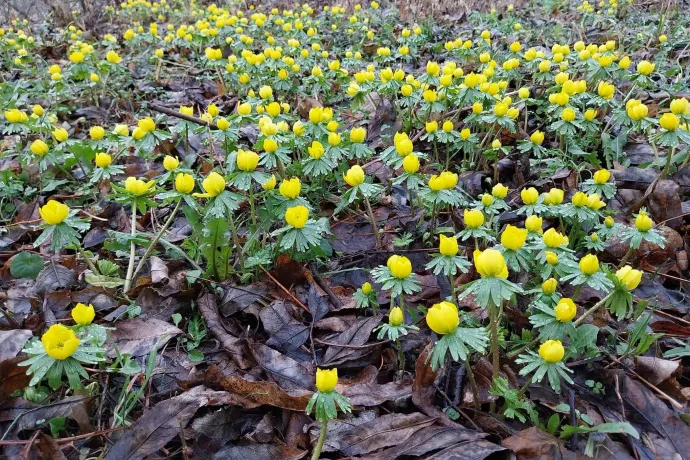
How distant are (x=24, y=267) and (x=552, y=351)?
2336 mm

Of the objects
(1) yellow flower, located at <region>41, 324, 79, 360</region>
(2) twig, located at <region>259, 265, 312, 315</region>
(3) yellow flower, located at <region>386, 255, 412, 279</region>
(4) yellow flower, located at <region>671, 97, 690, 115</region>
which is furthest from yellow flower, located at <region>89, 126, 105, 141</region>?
(4) yellow flower, located at <region>671, 97, 690, 115</region>

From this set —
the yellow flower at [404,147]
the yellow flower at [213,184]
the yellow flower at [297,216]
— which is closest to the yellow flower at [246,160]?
the yellow flower at [213,184]

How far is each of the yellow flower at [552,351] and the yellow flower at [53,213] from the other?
72.2 inches

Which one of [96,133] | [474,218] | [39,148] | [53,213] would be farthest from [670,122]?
[39,148]

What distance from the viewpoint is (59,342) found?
1.55 m

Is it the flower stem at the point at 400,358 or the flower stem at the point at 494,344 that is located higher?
the flower stem at the point at 494,344

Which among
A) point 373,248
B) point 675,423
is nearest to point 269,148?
point 373,248

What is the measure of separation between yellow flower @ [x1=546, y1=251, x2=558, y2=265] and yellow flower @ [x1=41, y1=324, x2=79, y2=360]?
1.61 metres

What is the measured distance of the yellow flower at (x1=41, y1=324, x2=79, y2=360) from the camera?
153cm

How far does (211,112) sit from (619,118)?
2353mm

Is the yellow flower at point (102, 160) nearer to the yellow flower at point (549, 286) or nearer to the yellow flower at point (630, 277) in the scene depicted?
the yellow flower at point (549, 286)

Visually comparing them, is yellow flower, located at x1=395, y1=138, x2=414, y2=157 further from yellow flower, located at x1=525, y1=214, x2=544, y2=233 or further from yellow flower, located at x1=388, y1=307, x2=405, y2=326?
yellow flower, located at x1=388, y1=307, x2=405, y2=326

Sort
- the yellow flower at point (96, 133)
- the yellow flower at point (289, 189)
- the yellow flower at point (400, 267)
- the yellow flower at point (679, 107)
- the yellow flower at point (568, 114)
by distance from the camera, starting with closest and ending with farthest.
Answer: the yellow flower at point (400, 267), the yellow flower at point (289, 189), the yellow flower at point (679, 107), the yellow flower at point (568, 114), the yellow flower at point (96, 133)

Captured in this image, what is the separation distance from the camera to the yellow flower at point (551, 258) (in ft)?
5.97
